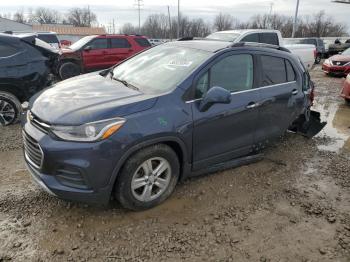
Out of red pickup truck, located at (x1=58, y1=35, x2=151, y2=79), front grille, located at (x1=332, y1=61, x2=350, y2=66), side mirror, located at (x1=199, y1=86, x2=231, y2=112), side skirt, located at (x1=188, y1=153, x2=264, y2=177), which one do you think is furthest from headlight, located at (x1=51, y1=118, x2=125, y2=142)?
front grille, located at (x1=332, y1=61, x2=350, y2=66)

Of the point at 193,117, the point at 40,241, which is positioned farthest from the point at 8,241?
the point at 193,117

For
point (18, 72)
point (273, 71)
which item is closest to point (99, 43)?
point (18, 72)

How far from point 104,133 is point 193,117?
1034mm

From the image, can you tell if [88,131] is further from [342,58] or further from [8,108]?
[342,58]

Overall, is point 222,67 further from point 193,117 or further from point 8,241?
point 8,241

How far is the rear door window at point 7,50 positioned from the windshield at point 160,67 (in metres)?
2.78

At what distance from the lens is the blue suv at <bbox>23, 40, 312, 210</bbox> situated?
10.1 ft

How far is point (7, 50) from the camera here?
6.29 meters

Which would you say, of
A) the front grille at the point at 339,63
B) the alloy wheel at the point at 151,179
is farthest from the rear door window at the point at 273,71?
the front grille at the point at 339,63

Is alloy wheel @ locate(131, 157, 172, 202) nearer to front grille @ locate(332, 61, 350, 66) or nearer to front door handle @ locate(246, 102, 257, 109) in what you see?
front door handle @ locate(246, 102, 257, 109)

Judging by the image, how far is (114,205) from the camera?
367 cm

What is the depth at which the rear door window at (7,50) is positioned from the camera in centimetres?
624

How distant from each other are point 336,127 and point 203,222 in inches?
202

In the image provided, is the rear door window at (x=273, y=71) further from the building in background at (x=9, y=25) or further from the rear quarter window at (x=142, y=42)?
the building in background at (x=9, y=25)
